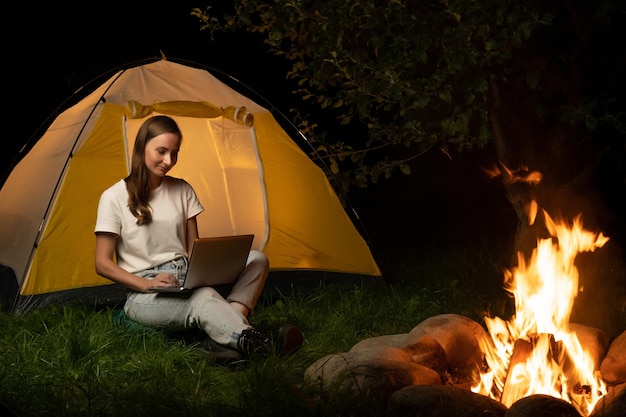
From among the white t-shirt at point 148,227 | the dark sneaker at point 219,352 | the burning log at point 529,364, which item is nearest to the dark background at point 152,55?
the white t-shirt at point 148,227

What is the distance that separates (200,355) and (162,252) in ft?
2.42

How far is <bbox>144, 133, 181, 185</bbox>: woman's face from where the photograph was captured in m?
4.67

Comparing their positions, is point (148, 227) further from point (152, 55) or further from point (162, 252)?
point (152, 55)

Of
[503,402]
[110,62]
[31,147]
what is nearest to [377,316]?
[503,402]

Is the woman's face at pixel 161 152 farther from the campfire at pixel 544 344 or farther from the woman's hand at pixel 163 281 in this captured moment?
the campfire at pixel 544 344

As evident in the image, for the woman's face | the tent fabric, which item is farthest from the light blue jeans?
the tent fabric

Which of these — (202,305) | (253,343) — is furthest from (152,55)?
(253,343)

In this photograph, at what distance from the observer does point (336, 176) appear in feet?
19.7

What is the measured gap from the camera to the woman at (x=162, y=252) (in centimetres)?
438

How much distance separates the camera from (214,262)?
14.7 ft

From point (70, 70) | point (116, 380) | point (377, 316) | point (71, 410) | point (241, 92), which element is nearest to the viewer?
point (71, 410)

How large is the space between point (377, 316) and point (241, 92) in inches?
83.3

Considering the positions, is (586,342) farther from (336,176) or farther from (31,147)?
(31,147)

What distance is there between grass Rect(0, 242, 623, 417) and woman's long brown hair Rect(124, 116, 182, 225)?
0.60 meters
